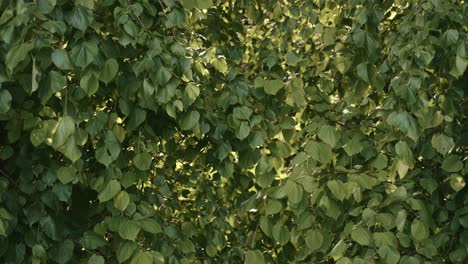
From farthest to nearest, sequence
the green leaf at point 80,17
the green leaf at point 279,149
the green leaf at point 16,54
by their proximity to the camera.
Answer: the green leaf at point 279,149
the green leaf at point 80,17
the green leaf at point 16,54

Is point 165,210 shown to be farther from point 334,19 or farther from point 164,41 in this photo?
point 334,19

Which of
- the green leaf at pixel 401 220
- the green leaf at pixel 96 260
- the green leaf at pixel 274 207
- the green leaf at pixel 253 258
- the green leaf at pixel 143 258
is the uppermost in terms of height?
the green leaf at pixel 401 220

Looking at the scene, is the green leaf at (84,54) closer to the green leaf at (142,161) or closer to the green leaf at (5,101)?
the green leaf at (5,101)

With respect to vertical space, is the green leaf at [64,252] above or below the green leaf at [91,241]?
below

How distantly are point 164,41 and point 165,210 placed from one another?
0.62 meters

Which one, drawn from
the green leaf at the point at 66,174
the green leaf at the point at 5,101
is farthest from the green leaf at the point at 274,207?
the green leaf at the point at 5,101

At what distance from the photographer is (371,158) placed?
234 centimetres

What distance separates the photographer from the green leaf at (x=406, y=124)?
199cm

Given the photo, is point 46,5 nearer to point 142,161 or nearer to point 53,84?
point 53,84

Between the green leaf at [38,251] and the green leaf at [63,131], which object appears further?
the green leaf at [38,251]

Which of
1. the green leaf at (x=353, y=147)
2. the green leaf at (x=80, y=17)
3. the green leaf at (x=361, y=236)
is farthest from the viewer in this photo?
the green leaf at (x=353, y=147)

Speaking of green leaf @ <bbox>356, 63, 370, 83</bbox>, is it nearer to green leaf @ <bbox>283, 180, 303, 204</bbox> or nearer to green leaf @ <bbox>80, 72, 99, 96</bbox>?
green leaf @ <bbox>283, 180, 303, 204</bbox>

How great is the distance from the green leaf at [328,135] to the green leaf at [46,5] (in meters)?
0.78

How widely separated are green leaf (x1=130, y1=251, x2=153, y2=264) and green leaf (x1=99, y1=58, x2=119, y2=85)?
0.45 meters
